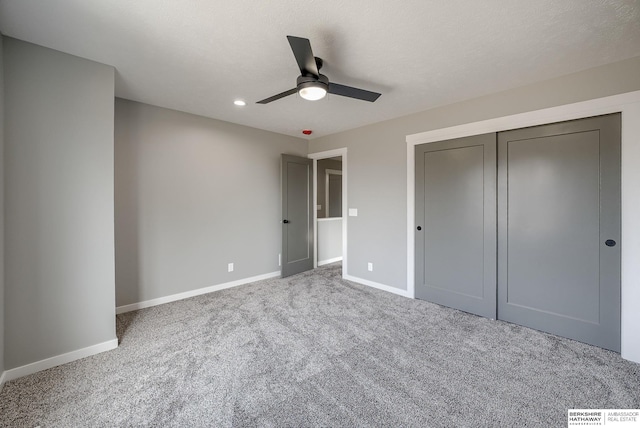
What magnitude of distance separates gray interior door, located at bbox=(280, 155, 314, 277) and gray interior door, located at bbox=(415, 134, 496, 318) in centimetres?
207

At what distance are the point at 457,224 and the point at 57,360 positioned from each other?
13.4ft

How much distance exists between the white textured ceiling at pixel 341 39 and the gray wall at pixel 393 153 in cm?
15

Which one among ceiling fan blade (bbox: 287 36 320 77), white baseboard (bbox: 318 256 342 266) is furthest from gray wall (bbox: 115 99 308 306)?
ceiling fan blade (bbox: 287 36 320 77)

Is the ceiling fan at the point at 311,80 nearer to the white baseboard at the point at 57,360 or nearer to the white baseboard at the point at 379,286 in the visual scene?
the white baseboard at the point at 379,286

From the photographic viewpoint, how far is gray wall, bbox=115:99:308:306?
3.14 meters

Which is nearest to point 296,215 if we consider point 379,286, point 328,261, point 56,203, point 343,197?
point 343,197

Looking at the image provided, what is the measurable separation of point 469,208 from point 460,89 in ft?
4.34

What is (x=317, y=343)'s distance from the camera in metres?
2.42

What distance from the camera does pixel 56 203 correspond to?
6.89 feet

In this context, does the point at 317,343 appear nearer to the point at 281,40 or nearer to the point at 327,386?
the point at 327,386

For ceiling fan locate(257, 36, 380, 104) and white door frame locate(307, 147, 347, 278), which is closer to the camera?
ceiling fan locate(257, 36, 380, 104)

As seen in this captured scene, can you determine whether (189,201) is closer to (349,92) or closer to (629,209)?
(349,92)

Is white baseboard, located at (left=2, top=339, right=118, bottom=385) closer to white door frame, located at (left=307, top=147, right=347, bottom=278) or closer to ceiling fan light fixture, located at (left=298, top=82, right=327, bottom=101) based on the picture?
ceiling fan light fixture, located at (left=298, top=82, right=327, bottom=101)

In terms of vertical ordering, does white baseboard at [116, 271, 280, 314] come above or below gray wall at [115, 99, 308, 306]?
below
